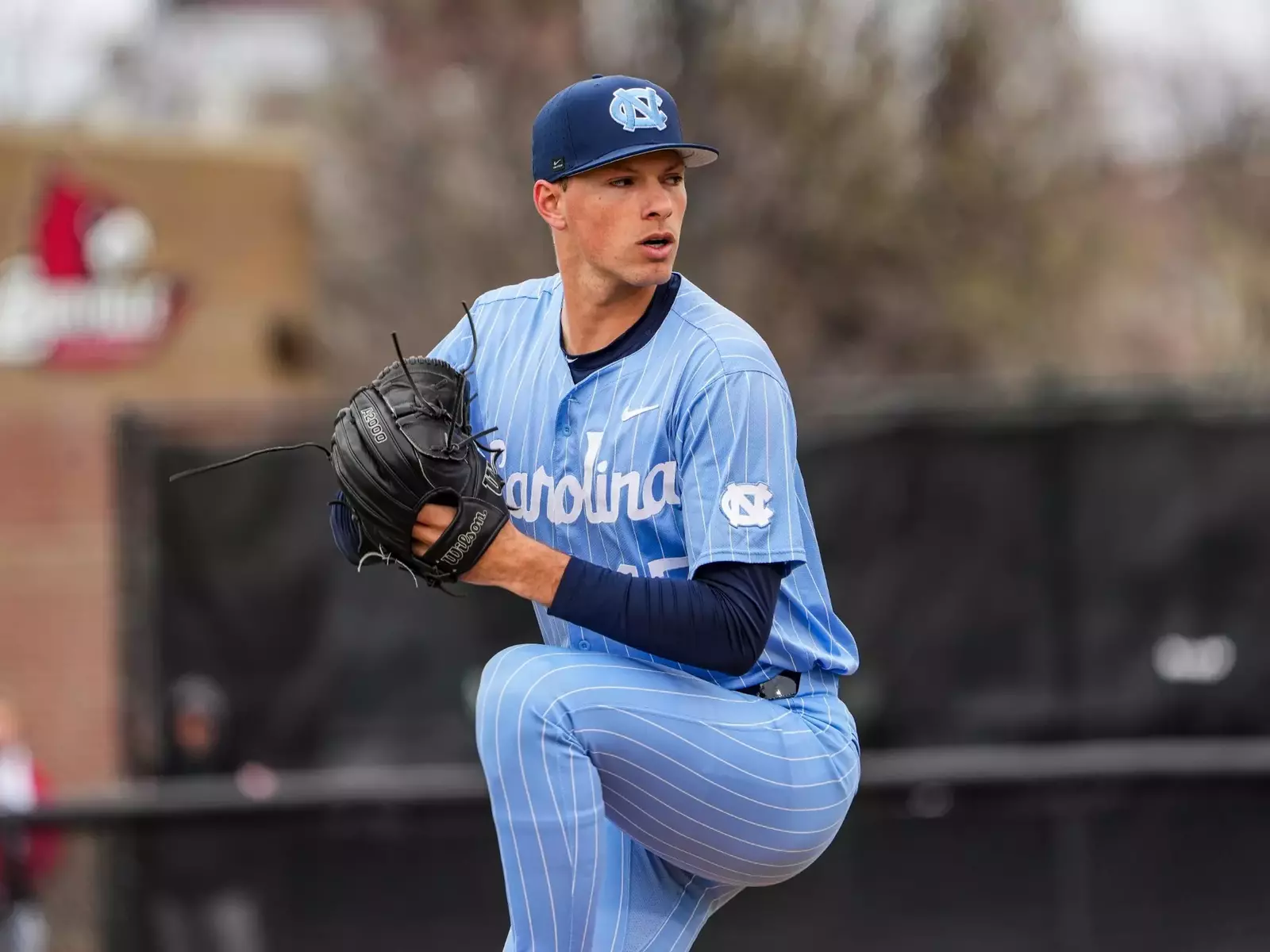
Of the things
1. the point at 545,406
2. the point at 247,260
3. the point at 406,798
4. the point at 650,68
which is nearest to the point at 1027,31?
the point at 650,68

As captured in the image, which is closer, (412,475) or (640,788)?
(412,475)

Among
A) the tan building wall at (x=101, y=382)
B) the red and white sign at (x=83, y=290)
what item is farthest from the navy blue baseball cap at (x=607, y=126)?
the red and white sign at (x=83, y=290)

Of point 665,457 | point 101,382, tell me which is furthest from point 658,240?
point 101,382

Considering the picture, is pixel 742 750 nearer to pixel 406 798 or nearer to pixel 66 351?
pixel 406 798

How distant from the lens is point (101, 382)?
1113 cm

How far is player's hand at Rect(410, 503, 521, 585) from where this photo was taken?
106 inches

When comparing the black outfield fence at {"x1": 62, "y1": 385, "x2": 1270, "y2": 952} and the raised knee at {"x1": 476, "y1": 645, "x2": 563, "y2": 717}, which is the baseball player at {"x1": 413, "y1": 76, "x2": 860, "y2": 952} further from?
the black outfield fence at {"x1": 62, "y1": 385, "x2": 1270, "y2": 952}

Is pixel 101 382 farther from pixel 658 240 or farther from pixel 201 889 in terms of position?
pixel 658 240

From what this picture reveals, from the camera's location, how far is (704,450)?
2.83 meters

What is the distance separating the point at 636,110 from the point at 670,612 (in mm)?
856

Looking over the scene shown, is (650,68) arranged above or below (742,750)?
above

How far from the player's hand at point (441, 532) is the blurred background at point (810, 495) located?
9.62 feet

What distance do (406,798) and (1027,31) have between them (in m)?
14.7

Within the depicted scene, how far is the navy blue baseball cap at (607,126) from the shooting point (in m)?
2.84
